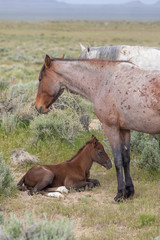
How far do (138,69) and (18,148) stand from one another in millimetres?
3379

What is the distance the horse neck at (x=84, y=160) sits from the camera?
21.1 feet

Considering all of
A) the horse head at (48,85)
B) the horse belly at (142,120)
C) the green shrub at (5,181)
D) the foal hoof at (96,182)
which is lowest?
the foal hoof at (96,182)

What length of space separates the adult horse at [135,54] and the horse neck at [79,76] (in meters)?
2.17

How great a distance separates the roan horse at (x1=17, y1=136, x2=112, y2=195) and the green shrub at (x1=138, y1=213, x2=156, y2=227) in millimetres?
1514

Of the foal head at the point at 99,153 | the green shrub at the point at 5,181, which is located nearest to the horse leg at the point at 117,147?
the foal head at the point at 99,153

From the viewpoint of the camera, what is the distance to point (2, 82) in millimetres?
13578

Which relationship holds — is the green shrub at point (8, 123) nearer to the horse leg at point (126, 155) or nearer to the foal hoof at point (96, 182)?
the foal hoof at point (96, 182)

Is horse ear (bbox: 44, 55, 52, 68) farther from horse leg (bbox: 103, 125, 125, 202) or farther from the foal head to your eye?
the foal head

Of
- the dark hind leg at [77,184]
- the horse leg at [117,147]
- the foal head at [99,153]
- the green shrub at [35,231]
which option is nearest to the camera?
the green shrub at [35,231]

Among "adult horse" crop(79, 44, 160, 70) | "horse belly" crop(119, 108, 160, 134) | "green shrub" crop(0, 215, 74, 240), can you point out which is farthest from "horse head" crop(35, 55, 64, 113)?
"green shrub" crop(0, 215, 74, 240)

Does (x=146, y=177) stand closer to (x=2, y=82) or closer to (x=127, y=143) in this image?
(x=127, y=143)

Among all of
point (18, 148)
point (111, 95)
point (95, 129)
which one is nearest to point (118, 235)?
point (111, 95)

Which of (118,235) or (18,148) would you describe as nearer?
(118,235)

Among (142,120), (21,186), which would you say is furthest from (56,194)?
(142,120)
